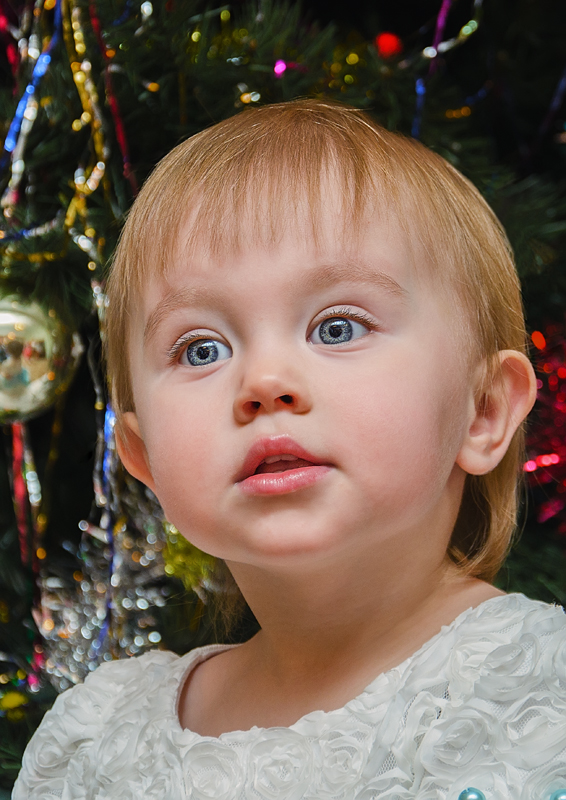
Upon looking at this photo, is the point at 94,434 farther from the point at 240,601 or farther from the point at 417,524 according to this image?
the point at 417,524

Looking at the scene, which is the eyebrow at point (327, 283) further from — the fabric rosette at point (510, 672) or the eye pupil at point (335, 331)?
the fabric rosette at point (510, 672)

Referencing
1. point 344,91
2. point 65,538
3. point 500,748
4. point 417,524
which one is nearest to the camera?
point 500,748

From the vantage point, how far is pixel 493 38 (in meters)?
1.15

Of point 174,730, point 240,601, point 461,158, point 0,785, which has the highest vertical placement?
point 461,158

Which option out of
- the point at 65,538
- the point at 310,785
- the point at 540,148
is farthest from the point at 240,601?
the point at 540,148

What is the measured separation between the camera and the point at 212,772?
25.7 inches

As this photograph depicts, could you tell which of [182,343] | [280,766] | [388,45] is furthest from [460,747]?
[388,45]

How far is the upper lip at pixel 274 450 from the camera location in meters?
0.59

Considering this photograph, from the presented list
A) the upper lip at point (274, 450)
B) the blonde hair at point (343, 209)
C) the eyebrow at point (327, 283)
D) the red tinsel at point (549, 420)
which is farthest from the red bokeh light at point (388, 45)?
the upper lip at point (274, 450)

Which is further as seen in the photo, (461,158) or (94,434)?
(94,434)

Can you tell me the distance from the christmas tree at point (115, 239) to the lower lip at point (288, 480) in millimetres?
351

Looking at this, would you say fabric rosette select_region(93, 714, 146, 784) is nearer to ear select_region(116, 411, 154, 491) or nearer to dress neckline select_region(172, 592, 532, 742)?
dress neckline select_region(172, 592, 532, 742)

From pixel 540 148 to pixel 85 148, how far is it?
0.62 m

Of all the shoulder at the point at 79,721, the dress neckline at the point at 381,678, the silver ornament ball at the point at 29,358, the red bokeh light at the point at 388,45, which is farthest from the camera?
the red bokeh light at the point at 388,45
